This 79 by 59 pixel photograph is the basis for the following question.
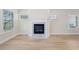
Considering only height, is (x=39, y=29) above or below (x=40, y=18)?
below

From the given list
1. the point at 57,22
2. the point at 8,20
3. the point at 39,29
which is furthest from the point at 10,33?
the point at 57,22

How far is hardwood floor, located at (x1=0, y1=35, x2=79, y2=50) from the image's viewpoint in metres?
1.54

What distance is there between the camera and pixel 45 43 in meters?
1.70

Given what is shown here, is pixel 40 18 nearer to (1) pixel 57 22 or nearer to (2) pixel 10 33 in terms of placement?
(1) pixel 57 22

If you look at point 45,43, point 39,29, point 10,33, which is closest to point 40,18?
point 39,29

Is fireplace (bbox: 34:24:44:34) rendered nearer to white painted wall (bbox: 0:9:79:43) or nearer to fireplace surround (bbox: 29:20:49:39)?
fireplace surround (bbox: 29:20:49:39)

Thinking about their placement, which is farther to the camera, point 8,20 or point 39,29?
point 39,29

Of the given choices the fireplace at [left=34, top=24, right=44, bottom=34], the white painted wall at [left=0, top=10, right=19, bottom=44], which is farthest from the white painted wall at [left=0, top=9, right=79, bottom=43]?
the fireplace at [left=34, top=24, right=44, bottom=34]

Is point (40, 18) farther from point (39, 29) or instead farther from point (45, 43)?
point (45, 43)

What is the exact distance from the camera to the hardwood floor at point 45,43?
154 centimetres

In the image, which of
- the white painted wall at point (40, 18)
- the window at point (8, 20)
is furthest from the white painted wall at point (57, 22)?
the window at point (8, 20)

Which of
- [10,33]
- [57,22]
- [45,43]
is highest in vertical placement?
[57,22]
